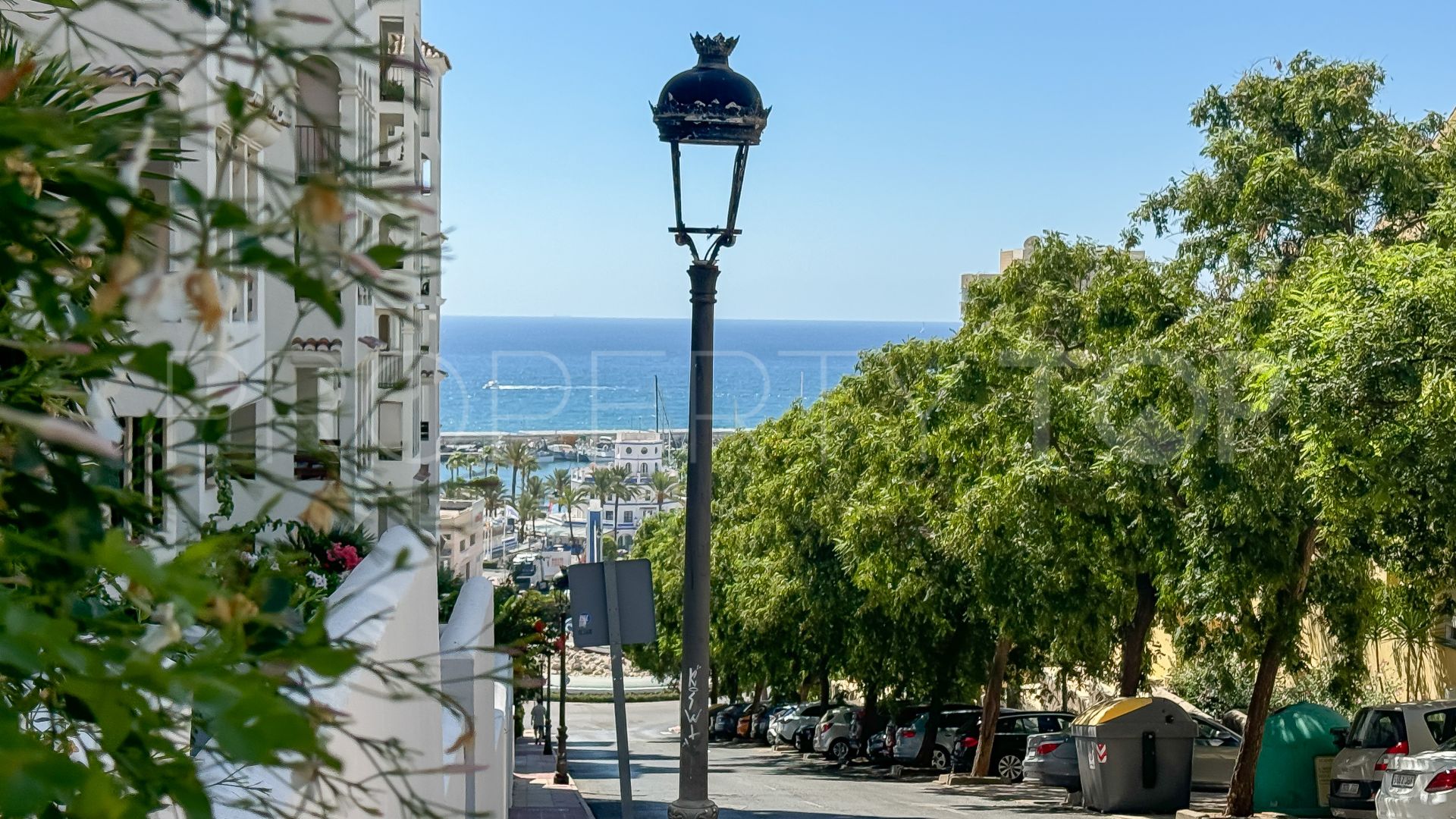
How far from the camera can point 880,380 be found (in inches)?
1310

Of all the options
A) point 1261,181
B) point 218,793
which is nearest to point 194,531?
point 218,793

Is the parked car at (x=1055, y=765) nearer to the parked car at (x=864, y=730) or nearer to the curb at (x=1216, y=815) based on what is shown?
the curb at (x=1216, y=815)

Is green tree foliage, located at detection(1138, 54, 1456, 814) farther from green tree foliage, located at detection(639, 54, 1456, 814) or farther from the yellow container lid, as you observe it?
the yellow container lid

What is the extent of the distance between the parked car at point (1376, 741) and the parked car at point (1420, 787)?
2124 millimetres

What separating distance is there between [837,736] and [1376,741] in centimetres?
2246

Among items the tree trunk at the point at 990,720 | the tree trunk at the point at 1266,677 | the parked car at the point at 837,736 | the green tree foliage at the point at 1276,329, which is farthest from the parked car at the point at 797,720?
the tree trunk at the point at 1266,677

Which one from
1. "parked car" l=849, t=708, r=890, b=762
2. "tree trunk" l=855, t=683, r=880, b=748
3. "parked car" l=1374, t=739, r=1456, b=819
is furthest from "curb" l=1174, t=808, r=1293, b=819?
"parked car" l=849, t=708, r=890, b=762

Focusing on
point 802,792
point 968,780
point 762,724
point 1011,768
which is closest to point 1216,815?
point 802,792

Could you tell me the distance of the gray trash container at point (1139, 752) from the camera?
22.9 metres

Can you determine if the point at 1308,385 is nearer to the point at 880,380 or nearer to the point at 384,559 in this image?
the point at 384,559

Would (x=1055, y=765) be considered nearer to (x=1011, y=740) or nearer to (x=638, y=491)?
(x=1011, y=740)

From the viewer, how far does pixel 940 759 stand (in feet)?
118

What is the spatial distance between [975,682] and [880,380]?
Answer: 7.44 metres

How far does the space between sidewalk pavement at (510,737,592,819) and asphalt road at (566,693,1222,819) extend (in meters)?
0.52
